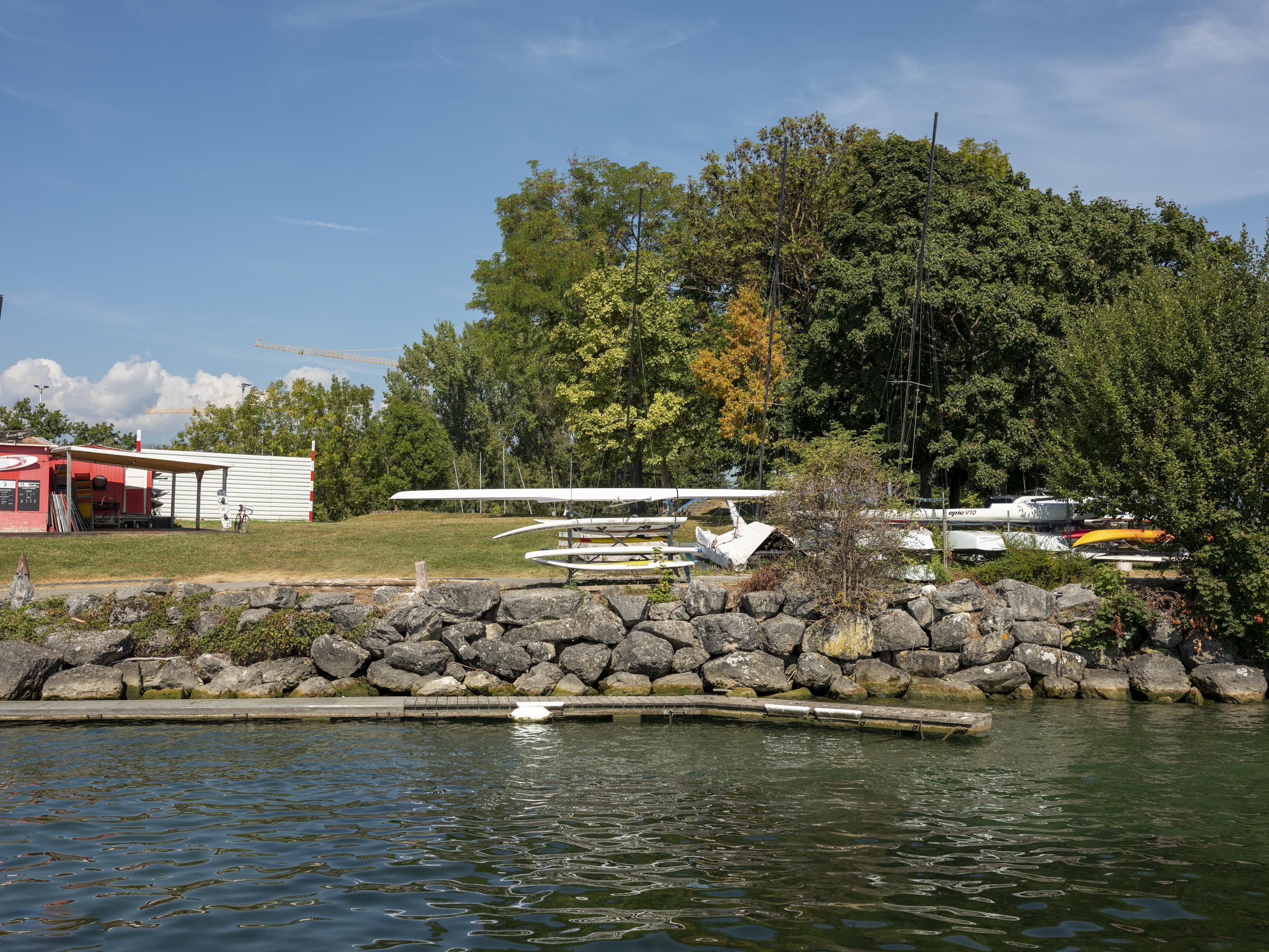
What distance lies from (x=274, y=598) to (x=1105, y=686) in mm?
16117

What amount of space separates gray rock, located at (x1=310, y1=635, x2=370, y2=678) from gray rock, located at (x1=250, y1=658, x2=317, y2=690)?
21cm

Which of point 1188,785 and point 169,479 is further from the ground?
point 169,479

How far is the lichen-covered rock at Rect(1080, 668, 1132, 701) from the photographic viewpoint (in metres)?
18.0

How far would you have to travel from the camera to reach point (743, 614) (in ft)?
60.6

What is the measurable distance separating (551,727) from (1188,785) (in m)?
8.90

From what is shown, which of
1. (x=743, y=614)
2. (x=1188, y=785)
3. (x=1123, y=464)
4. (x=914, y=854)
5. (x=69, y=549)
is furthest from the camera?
(x=69, y=549)

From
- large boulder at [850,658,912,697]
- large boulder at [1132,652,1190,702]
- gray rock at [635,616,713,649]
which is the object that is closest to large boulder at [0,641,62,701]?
gray rock at [635,616,713,649]

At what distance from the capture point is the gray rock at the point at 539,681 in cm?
1684

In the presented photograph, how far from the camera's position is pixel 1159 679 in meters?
17.9

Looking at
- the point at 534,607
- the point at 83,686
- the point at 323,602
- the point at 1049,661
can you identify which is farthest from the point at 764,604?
the point at 83,686

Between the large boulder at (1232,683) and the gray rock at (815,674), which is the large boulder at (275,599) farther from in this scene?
the large boulder at (1232,683)

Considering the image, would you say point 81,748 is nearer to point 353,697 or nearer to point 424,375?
point 353,697

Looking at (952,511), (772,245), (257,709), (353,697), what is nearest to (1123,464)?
(952,511)

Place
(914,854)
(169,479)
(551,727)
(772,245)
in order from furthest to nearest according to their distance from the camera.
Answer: (169,479), (772,245), (551,727), (914,854)
